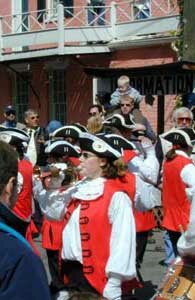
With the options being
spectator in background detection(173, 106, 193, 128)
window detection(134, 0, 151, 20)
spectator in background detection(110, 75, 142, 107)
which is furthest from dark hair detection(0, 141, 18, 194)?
window detection(134, 0, 151, 20)

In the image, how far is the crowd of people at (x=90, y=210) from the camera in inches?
103

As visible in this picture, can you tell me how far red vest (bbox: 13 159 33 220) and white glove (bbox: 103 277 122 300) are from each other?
106 inches

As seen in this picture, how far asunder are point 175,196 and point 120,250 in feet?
10.8

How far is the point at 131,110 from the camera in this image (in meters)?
9.66

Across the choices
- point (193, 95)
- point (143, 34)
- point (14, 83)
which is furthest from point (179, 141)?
point (14, 83)

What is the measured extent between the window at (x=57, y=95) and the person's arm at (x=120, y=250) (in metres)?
18.2

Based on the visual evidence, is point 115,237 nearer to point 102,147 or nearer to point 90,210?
point 90,210

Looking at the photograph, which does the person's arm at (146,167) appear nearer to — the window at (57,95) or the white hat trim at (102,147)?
the white hat trim at (102,147)

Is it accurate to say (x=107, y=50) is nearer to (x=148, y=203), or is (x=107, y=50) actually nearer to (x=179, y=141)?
(x=179, y=141)

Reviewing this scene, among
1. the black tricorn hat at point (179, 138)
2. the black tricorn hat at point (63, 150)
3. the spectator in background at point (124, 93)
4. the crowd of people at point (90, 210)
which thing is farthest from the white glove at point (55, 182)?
the spectator in background at point (124, 93)

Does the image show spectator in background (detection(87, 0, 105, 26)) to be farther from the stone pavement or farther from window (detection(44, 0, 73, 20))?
the stone pavement

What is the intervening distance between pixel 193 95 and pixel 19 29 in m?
12.5

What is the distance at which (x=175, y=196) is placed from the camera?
7984 mm

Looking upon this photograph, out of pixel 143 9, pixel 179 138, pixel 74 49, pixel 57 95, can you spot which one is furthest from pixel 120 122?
pixel 57 95
